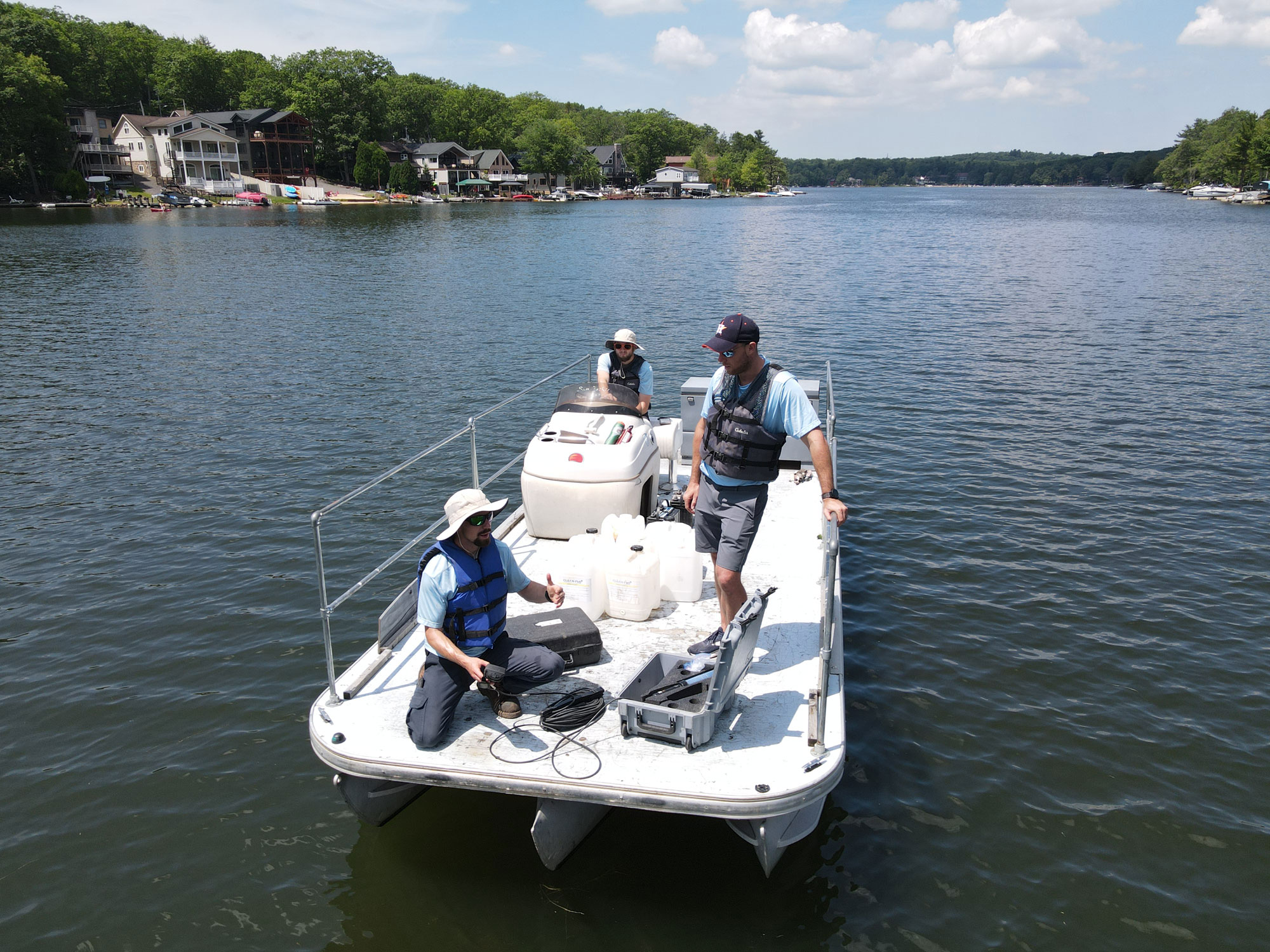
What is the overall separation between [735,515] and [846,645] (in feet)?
11.0

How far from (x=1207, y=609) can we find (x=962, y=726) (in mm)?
3772

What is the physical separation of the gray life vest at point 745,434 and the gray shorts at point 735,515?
0.42 ft

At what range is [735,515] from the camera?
18.9 feet

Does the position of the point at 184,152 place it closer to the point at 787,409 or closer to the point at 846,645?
the point at 846,645

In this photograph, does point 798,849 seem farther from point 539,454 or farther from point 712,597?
point 539,454

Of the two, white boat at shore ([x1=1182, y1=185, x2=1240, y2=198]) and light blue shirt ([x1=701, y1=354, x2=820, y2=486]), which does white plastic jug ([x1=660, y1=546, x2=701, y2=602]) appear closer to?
light blue shirt ([x1=701, y1=354, x2=820, y2=486])

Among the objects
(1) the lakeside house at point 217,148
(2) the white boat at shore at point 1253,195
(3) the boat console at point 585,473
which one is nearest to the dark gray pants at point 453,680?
(3) the boat console at point 585,473

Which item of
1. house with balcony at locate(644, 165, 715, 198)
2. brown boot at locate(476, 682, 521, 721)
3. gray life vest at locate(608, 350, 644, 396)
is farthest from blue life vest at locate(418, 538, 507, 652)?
house with balcony at locate(644, 165, 715, 198)

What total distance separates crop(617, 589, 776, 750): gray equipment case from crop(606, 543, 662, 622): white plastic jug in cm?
114

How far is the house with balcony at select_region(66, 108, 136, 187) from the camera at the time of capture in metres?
98.2

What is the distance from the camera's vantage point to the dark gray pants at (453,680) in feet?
16.5

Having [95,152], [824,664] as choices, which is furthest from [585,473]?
[95,152]

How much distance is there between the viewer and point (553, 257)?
44.8 meters

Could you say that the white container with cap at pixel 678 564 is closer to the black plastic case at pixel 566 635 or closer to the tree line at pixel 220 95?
the black plastic case at pixel 566 635
